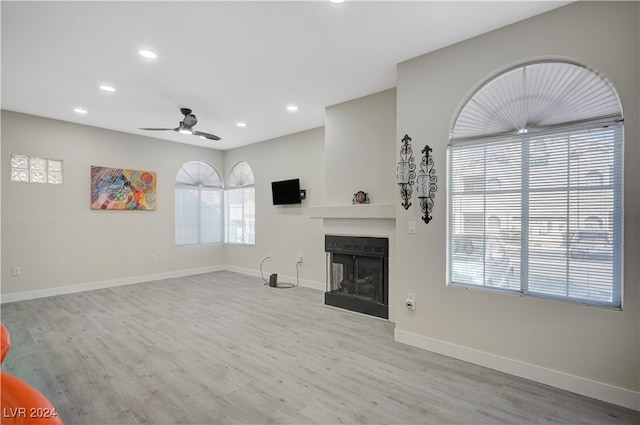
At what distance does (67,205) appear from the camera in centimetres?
520

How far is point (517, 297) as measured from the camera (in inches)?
102

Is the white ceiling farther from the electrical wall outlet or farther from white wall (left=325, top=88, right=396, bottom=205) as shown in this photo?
the electrical wall outlet

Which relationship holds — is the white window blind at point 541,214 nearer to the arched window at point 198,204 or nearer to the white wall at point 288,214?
the white wall at point 288,214

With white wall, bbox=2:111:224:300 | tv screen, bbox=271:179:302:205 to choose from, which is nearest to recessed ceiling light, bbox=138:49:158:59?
tv screen, bbox=271:179:302:205

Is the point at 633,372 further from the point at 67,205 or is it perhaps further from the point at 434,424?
the point at 67,205

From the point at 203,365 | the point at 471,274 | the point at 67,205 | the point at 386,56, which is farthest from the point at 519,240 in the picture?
the point at 67,205

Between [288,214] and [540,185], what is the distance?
424 centimetres

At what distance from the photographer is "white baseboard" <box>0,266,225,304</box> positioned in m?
4.71

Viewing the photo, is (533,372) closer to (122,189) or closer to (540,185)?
(540,185)

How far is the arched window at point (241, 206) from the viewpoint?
6886mm

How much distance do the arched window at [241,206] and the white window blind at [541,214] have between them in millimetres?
4757

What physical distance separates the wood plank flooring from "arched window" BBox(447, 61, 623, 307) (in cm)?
85

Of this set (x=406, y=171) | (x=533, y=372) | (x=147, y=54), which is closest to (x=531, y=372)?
(x=533, y=372)

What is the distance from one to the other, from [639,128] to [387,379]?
2529mm
